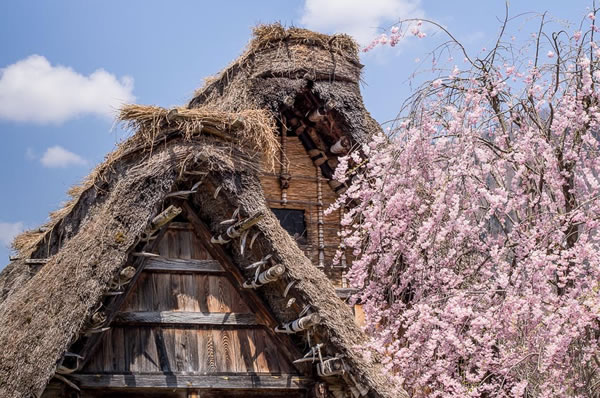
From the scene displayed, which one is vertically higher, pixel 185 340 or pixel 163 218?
pixel 163 218

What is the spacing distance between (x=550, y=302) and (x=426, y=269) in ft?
6.16

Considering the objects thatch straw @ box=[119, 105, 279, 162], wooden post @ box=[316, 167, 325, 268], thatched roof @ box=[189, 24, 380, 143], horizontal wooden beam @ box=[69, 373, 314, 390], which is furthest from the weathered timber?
wooden post @ box=[316, 167, 325, 268]

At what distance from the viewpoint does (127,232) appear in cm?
751

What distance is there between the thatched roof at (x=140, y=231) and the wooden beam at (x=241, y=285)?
9 cm

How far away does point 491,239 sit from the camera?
349 inches

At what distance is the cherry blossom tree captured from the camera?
753 centimetres

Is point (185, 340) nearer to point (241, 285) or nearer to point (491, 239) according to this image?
point (241, 285)

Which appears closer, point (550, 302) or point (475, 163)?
point (550, 302)

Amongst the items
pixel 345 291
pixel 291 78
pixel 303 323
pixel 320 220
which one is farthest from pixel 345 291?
pixel 291 78

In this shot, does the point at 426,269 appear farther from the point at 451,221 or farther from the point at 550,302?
the point at 550,302

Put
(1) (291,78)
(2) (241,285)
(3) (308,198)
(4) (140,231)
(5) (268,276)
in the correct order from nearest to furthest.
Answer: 1. (4) (140,231)
2. (5) (268,276)
3. (2) (241,285)
4. (1) (291,78)
5. (3) (308,198)

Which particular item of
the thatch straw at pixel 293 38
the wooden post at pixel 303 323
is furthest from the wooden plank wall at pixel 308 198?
the wooden post at pixel 303 323

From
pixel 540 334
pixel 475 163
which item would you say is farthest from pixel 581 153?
pixel 540 334

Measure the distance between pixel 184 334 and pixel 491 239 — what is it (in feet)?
11.4
